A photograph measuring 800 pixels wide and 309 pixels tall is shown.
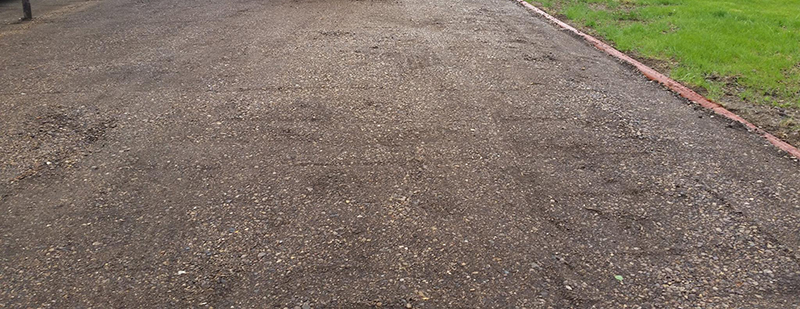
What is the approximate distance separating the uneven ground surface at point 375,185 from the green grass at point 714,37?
32.6 inches

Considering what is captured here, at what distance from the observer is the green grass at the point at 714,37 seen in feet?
21.3

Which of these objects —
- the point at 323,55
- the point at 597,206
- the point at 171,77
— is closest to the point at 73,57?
the point at 171,77

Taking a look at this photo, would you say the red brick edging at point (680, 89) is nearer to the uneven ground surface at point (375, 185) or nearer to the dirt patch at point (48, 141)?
the uneven ground surface at point (375, 185)

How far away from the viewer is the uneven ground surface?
3287 mm

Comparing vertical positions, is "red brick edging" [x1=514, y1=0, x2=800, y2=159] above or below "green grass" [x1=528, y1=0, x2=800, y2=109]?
below

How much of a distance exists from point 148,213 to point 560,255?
2556 millimetres

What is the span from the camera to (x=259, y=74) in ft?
21.3

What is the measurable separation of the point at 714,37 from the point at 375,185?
5.98 m

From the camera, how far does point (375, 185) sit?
4.28 m

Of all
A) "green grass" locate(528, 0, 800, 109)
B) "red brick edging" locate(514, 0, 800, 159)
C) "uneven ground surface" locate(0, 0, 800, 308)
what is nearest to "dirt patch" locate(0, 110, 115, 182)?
"uneven ground surface" locate(0, 0, 800, 308)

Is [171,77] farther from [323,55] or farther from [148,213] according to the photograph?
[148,213]

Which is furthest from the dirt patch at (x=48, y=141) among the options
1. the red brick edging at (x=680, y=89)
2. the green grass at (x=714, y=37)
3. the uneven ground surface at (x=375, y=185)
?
the green grass at (x=714, y=37)

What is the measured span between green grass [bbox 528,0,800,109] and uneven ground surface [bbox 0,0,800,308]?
0.83 m

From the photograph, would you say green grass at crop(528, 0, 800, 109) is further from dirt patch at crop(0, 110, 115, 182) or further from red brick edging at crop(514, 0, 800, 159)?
dirt patch at crop(0, 110, 115, 182)
